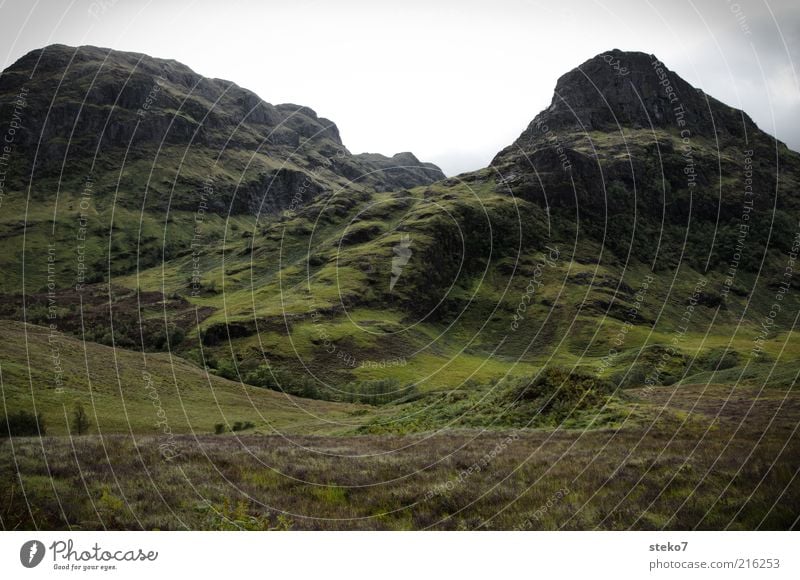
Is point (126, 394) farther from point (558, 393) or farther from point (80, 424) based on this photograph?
point (558, 393)

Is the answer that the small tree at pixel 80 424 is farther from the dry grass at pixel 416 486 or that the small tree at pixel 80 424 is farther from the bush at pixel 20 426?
the dry grass at pixel 416 486

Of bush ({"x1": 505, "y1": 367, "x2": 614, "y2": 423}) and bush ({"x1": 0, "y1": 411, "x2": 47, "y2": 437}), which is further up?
bush ({"x1": 505, "y1": 367, "x2": 614, "y2": 423})

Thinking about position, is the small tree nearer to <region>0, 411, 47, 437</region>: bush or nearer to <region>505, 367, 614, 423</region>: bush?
<region>0, 411, 47, 437</region>: bush

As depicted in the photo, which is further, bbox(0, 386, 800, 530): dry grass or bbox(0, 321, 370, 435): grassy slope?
bbox(0, 321, 370, 435): grassy slope

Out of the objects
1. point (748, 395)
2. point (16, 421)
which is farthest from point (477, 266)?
point (16, 421)

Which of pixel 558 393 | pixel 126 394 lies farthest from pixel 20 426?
pixel 558 393

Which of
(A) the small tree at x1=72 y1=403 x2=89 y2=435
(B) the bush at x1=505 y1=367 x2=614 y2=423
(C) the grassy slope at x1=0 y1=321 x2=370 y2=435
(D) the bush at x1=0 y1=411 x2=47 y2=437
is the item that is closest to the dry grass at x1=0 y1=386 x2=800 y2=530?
(D) the bush at x1=0 y1=411 x2=47 y2=437

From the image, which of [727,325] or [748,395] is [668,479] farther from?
[727,325]

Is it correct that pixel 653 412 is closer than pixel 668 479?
No

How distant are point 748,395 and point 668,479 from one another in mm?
28627

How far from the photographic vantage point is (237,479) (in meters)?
15.4

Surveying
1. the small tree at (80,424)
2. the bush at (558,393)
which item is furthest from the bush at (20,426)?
the bush at (558,393)

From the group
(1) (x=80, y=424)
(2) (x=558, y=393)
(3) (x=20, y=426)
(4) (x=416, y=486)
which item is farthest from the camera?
(2) (x=558, y=393)

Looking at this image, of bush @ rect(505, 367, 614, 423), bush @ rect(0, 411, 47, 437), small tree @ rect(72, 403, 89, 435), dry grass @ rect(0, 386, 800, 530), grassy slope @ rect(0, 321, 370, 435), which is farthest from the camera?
grassy slope @ rect(0, 321, 370, 435)
